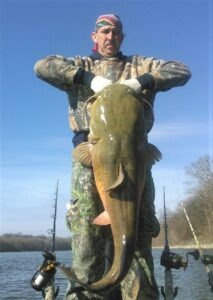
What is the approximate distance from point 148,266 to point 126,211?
750mm

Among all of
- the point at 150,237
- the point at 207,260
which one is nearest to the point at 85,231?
the point at 150,237

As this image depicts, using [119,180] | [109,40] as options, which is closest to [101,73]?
[109,40]

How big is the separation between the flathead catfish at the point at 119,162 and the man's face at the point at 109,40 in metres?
0.81

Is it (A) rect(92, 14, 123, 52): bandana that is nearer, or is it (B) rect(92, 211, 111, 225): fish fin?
(B) rect(92, 211, 111, 225): fish fin

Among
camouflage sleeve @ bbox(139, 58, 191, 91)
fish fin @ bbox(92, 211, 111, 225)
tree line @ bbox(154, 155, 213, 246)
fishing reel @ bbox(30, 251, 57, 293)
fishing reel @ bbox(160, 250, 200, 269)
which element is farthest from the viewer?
tree line @ bbox(154, 155, 213, 246)

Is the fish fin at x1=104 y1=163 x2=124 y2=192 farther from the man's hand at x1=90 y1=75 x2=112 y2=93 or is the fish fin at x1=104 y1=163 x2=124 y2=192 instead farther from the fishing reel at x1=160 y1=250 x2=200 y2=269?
the fishing reel at x1=160 y1=250 x2=200 y2=269

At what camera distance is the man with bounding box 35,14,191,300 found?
10.6 feet

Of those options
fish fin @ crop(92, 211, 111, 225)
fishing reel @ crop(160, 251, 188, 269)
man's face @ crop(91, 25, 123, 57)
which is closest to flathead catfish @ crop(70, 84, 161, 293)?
fish fin @ crop(92, 211, 111, 225)

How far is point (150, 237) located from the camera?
3.41 metres

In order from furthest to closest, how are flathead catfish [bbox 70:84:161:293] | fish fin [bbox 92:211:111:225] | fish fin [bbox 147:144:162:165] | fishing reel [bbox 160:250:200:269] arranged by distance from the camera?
fishing reel [bbox 160:250:200:269] < fish fin [bbox 147:144:162:165] < fish fin [bbox 92:211:111:225] < flathead catfish [bbox 70:84:161:293]

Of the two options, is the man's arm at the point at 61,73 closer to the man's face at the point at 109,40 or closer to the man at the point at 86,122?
the man at the point at 86,122

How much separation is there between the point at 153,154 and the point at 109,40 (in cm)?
114

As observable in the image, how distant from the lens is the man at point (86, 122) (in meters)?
3.24

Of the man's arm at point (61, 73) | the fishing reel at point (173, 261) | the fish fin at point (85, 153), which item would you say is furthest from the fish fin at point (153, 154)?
the fishing reel at point (173, 261)
